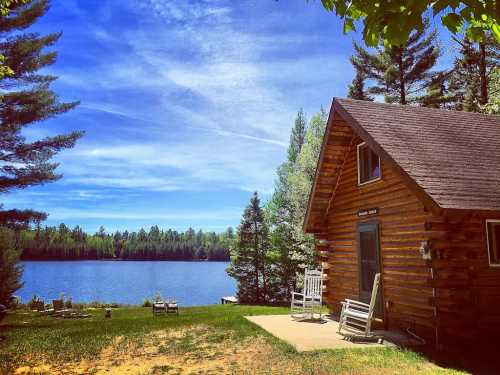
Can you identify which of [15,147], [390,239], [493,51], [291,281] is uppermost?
[493,51]

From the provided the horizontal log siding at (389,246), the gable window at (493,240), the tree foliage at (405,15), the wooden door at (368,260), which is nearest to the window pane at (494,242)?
the gable window at (493,240)

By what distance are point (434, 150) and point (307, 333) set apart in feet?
17.8

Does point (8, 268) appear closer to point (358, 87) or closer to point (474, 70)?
point (358, 87)

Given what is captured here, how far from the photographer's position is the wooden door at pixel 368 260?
10648mm

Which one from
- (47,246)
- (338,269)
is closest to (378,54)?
(338,269)

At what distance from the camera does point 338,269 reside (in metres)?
13.1

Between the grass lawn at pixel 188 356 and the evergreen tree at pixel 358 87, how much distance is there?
21864mm

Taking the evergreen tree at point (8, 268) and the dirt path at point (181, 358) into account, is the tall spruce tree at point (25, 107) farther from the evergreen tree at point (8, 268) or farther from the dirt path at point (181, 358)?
the dirt path at point (181, 358)

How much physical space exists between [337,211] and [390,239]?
3208 millimetres

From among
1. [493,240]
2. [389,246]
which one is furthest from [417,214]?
[493,240]

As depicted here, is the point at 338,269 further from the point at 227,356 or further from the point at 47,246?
the point at 47,246

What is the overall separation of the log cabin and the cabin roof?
0.03 meters

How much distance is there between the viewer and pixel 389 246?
10234 millimetres

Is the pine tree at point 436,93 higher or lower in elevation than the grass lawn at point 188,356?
higher
